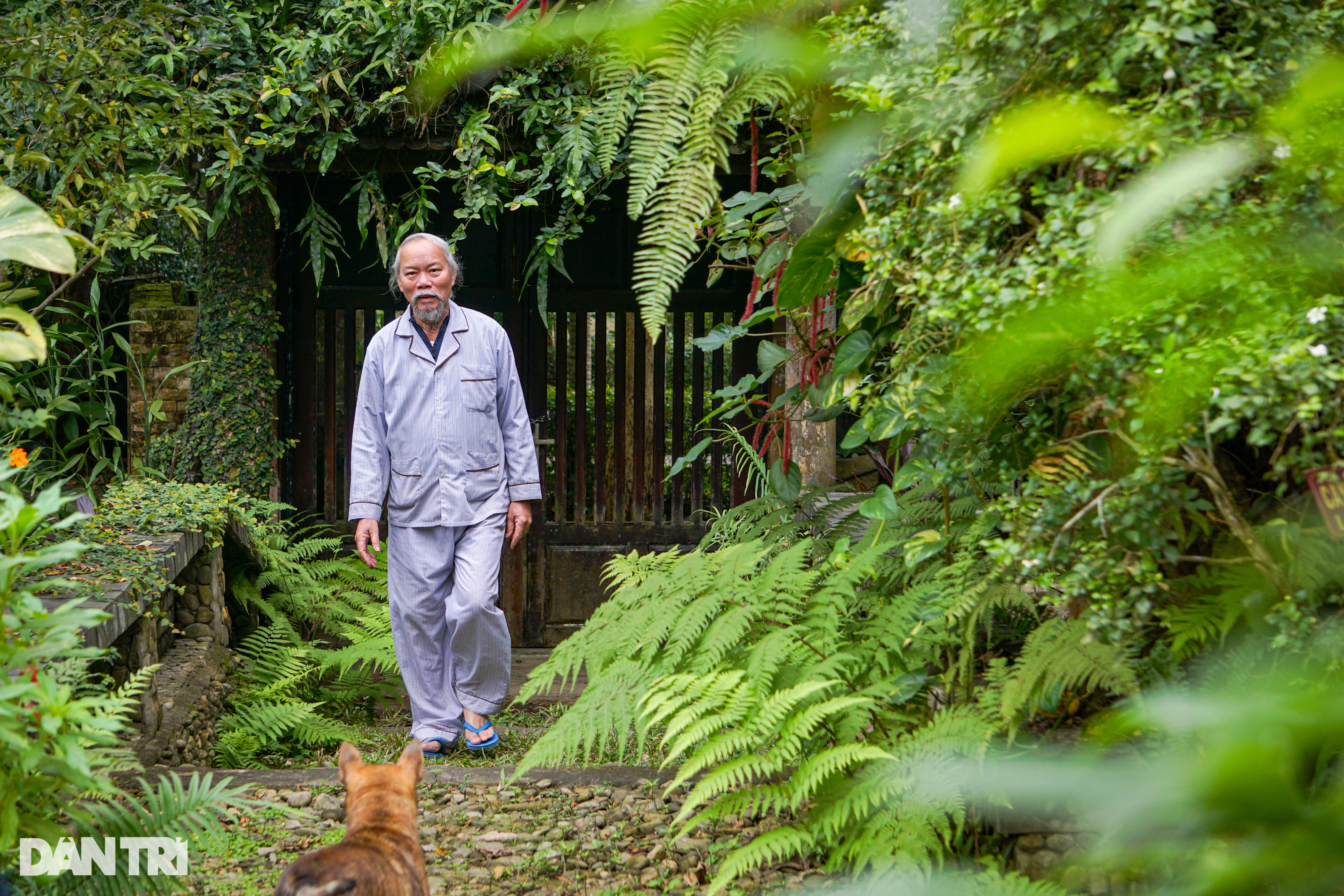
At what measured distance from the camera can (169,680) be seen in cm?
359

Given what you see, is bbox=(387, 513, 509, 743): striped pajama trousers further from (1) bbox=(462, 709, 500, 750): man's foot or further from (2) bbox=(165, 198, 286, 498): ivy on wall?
(2) bbox=(165, 198, 286, 498): ivy on wall

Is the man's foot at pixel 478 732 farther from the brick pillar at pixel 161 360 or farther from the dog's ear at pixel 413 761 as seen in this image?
the brick pillar at pixel 161 360

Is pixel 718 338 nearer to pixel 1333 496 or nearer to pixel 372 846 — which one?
pixel 372 846

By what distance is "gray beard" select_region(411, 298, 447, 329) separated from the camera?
12.8 ft

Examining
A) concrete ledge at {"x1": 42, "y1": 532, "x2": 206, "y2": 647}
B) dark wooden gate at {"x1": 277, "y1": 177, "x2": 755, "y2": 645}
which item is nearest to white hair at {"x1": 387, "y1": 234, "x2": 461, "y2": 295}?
concrete ledge at {"x1": 42, "y1": 532, "x2": 206, "y2": 647}

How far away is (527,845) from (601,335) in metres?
3.61

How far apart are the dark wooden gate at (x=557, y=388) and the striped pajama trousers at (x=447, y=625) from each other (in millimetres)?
1789

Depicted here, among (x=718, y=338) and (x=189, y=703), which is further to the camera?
(x=189, y=703)

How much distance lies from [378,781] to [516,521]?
195 cm

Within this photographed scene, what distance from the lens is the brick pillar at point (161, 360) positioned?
18.0 ft

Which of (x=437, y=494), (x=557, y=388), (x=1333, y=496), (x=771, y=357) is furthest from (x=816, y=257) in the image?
(x=557, y=388)

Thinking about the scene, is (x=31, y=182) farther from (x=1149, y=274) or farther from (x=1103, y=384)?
(x=1149, y=274)

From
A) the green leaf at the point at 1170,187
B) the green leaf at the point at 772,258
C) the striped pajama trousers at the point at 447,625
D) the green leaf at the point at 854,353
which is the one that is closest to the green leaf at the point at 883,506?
A: the green leaf at the point at 854,353

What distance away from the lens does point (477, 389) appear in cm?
393
